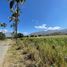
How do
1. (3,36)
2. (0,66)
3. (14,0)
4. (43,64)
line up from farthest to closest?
1. (3,36)
2. (14,0)
3. (0,66)
4. (43,64)

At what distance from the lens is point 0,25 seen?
72500 millimetres

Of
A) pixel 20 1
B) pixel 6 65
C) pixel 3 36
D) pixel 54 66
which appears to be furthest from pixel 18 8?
pixel 54 66

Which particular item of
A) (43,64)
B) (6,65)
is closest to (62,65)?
(43,64)

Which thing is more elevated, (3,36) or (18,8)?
(18,8)

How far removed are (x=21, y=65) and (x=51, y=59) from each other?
184cm

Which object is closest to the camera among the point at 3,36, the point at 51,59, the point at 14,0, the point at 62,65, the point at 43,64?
the point at 62,65

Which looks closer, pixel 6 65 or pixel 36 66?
pixel 36 66

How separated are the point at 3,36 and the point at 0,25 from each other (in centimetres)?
479

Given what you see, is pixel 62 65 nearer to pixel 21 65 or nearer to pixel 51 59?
pixel 51 59

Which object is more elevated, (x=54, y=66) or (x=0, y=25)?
(x=0, y=25)

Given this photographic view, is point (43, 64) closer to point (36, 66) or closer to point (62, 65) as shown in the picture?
point (36, 66)

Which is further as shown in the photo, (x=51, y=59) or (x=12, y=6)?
(x=12, y=6)

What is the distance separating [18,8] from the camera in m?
43.9

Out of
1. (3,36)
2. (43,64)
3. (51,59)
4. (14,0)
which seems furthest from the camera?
(3,36)
